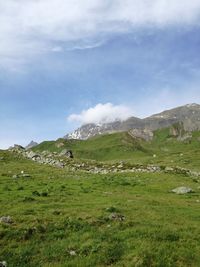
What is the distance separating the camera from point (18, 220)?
2802 centimetres

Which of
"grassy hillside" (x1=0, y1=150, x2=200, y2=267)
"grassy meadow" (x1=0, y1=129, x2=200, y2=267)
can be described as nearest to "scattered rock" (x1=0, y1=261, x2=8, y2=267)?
"grassy meadow" (x1=0, y1=129, x2=200, y2=267)

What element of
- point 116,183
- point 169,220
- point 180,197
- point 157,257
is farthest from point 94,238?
point 116,183

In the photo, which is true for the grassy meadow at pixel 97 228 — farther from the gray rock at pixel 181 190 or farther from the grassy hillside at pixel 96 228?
the gray rock at pixel 181 190

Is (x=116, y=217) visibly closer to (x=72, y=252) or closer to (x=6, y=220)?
(x=6, y=220)

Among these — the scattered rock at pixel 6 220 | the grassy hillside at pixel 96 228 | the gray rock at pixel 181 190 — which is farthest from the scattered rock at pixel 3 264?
the gray rock at pixel 181 190

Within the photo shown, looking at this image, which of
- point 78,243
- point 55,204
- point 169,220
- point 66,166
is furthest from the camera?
point 66,166

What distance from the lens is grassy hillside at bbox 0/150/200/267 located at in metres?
22.4

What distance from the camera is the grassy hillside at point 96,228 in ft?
73.4

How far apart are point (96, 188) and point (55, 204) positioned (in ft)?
43.8

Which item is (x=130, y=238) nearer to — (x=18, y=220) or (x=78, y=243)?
(x=78, y=243)

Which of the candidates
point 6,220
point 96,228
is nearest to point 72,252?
point 96,228

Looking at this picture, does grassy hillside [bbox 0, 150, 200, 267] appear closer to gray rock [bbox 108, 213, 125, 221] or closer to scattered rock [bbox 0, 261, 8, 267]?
gray rock [bbox 108, 213, 125, 221]

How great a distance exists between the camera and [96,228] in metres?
27.4

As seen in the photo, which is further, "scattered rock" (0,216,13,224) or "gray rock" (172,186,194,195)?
"gray rock" (172,186,194,195)
